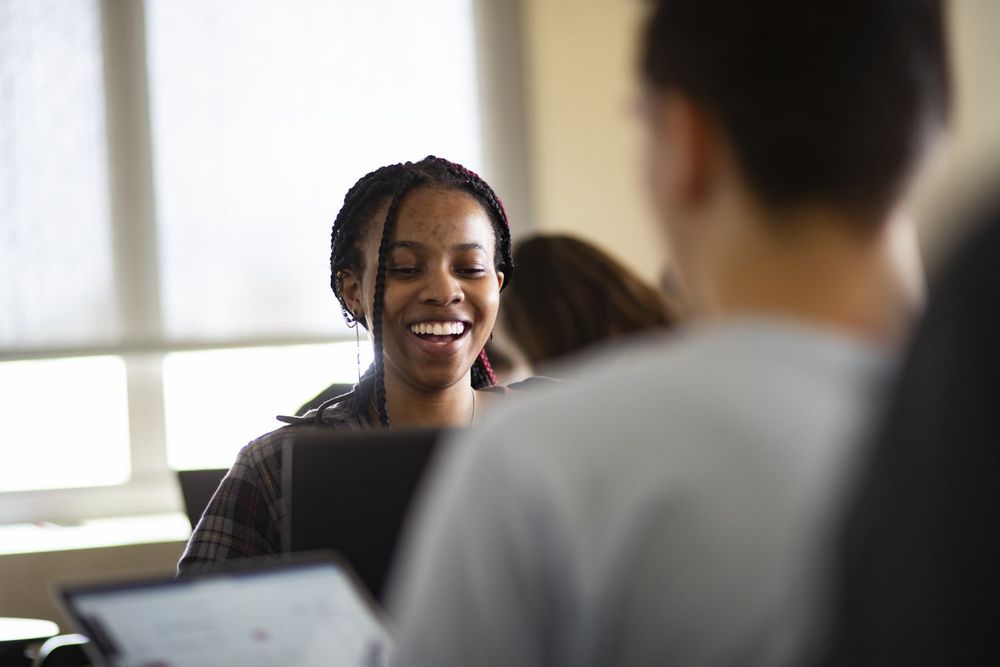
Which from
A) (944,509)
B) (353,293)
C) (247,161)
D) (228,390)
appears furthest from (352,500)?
(247,161)

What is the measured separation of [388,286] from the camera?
1.99 meters

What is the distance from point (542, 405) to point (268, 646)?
0.54 metres

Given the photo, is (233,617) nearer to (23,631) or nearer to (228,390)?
(23,631)

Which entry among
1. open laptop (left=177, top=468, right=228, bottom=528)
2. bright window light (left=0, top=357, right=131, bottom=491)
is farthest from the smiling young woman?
bright window light (left=0, top=357, right=131, bottom=491)

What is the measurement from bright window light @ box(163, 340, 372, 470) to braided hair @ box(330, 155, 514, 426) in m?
2.00

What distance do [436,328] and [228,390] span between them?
234 centimetres

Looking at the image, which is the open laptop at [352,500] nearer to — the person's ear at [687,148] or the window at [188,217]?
the person's ear at [687,148]

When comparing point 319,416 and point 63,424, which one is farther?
point 63,424

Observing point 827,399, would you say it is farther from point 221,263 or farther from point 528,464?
point 221,263

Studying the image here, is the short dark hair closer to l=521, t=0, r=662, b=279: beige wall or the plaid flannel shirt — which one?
the plaid flannel shirt

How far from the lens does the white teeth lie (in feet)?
6.44

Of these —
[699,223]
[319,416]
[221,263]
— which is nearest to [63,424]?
[221,263]

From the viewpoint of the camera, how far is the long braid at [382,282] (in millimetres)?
1973

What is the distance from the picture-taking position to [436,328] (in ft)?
6.44
